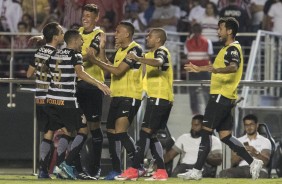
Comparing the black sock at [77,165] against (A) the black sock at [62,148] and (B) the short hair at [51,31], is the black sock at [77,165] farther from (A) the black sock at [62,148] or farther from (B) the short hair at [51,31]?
(B) the short hair at [51,31]

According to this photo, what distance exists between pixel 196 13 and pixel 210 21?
0.35 m

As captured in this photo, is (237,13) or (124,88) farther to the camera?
(237,13)

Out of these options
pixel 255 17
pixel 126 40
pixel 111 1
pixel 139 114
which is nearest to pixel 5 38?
pixel 111 1

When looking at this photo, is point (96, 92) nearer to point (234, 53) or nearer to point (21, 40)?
point (234, 53)

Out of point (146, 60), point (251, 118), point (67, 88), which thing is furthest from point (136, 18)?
point (146, 60)

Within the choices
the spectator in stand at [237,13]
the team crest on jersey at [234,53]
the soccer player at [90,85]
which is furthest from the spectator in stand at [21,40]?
the team crest on jersey at [234,53]

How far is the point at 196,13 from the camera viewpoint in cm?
2736

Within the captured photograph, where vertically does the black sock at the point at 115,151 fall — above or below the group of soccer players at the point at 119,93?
below

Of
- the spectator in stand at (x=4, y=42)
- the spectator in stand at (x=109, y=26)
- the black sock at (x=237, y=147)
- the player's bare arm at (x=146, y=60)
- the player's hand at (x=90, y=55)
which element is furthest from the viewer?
the spectator in stand at (x=4, y=42)

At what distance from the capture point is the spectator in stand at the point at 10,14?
90.2ft

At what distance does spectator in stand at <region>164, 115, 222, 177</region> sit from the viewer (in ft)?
67.8

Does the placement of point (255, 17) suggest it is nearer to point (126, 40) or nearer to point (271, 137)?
point (271, 137)

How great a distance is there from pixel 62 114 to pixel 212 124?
2.03 m

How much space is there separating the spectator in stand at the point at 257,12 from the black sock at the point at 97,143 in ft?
28.1
